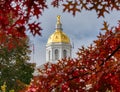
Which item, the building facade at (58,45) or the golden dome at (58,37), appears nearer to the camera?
the golden dome at (58,37)

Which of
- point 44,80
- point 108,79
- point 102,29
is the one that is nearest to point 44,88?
point 44,80

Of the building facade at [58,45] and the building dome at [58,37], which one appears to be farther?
the building facade at [58,45]

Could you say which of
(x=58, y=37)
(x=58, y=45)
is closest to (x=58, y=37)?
(x=58, y=37)

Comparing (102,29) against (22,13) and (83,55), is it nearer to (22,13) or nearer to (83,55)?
(83,55)

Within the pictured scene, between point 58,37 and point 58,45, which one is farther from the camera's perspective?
point 58,45

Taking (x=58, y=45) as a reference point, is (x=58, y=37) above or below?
below

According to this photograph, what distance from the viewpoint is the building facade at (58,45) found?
7731 centimetres

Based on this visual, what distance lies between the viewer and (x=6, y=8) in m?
3.84

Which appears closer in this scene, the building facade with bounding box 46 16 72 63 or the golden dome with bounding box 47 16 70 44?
the golden dome with bounding box 47 16 70 44

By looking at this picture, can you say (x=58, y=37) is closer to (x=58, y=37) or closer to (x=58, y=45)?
(x=58, y=37)

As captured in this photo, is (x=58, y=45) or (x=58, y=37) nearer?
(x=58, y=37)

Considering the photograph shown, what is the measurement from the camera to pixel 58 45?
79.4 metres

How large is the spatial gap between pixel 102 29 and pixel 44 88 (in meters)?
0.98

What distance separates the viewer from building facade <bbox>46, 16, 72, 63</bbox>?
7731cm
